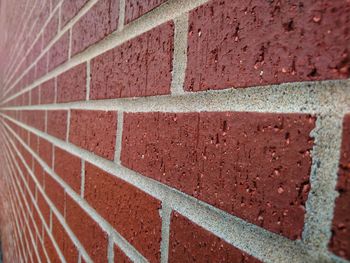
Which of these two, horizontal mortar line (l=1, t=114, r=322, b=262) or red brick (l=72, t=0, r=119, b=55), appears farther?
red brick (l=72, t=0, r=119, b=55)

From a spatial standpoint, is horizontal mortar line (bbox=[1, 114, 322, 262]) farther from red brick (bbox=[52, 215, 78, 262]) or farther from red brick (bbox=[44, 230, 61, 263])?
red brick (bbox=[44, 230, 61, 263])

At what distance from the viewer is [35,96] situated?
165 centimetres

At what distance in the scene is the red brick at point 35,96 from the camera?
1.58 metres

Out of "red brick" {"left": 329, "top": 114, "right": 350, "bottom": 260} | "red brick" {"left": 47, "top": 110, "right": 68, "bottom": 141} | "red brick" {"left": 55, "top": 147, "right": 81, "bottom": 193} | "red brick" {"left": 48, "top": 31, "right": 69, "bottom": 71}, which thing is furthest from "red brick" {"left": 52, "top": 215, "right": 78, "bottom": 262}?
"red brick" {"left": 329, "top": 114, "right": 350, "bottom": 260}

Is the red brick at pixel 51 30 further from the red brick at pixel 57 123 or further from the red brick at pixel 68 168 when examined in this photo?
the red brick at pixel 68 168

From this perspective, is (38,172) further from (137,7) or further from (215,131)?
(215,131)

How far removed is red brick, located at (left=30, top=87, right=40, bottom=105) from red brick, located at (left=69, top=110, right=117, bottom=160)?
71cm

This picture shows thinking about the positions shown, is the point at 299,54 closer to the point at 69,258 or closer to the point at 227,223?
the point at 227,223

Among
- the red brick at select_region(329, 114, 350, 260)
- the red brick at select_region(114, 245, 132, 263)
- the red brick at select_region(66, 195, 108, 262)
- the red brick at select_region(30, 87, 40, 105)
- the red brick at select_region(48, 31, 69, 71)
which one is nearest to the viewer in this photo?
the red brick at select_region(329, 114, 350, 260)

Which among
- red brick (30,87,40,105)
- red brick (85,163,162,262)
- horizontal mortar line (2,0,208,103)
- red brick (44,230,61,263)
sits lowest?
red brick (44,230,61,263)

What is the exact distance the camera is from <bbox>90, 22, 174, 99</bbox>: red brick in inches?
19.1

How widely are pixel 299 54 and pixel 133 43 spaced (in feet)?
1.15

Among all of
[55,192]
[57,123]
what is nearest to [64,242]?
[55,192]

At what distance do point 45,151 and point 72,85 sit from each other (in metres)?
0.47
